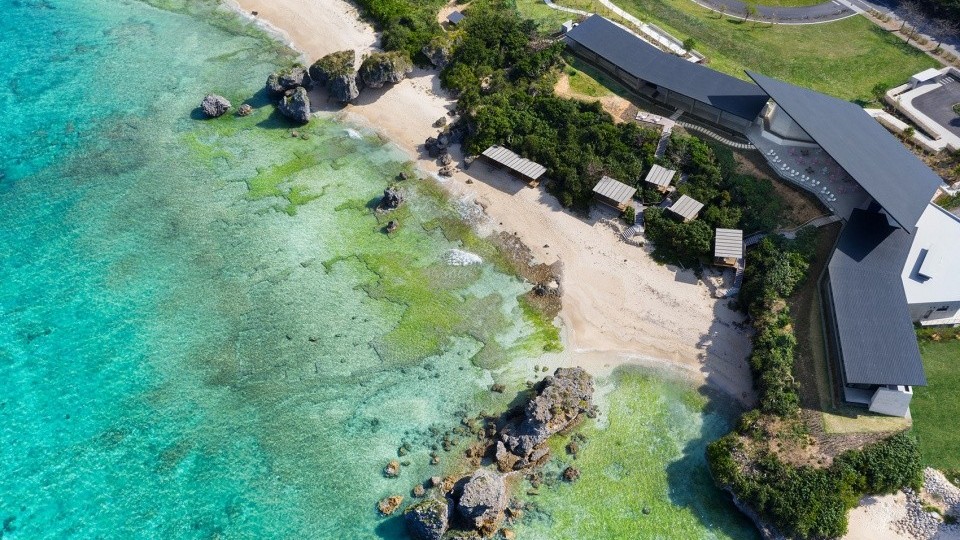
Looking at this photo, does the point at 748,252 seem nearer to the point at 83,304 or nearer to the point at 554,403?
the point at 554,403

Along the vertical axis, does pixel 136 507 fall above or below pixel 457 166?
below

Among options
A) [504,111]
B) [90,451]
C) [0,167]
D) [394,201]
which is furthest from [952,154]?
[0,167]

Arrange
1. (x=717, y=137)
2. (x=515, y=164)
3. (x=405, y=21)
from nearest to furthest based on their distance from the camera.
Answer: (x=515, y=164)
(x=717, y=137)
(x=405, y=21)

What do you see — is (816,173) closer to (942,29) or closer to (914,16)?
(942,29)

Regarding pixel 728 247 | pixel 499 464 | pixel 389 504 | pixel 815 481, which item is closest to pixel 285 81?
pixel 389 504

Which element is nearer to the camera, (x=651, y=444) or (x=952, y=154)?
(x=651, y=444)

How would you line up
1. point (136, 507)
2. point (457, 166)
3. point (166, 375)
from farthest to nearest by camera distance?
point (457, 166)
point (166, 375)
point (136, 507)
